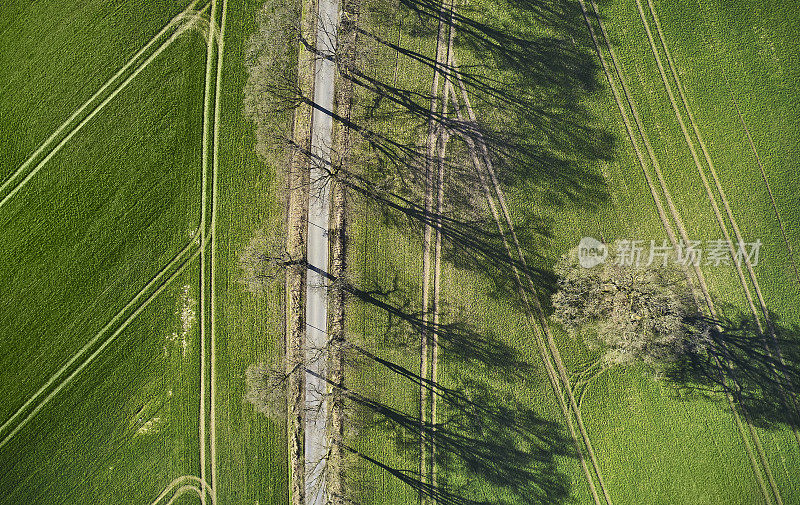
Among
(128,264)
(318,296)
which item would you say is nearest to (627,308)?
(318,296)

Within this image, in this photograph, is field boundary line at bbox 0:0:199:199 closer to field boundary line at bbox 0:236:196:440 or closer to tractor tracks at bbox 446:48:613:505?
field boundary line at bbox 0:236:196:440

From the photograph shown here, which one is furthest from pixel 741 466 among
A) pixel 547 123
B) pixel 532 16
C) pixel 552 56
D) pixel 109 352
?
pixel 109 352

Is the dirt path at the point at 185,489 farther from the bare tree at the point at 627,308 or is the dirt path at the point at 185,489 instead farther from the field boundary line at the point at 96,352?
the bare tree at the point at 627,308

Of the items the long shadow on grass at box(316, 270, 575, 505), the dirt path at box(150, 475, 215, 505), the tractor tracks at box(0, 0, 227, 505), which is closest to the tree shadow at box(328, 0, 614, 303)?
the long shadow on grass at box(316, 270, 575, 505)

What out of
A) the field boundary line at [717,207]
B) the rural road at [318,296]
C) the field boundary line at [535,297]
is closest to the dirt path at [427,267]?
the field boundary line at [535,297]

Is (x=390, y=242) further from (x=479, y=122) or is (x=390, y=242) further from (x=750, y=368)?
(x=750, y=368)

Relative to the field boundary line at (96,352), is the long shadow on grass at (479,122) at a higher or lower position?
higher
